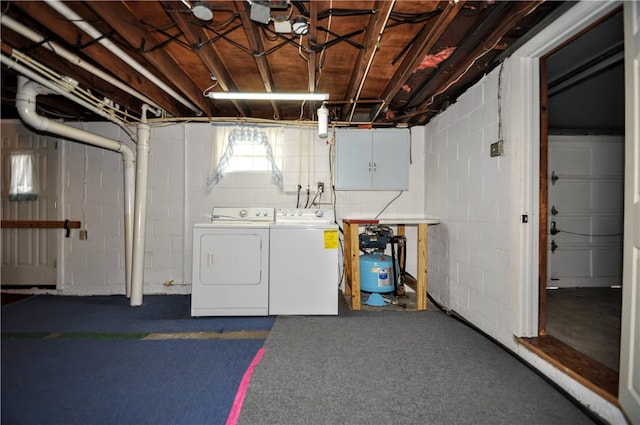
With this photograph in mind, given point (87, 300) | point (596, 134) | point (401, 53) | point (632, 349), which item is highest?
point (401, 53)

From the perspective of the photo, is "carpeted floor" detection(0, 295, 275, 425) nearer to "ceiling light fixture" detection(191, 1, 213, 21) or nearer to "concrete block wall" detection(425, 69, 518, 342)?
"concrete block wall" detection(425, 69, 518, 342)

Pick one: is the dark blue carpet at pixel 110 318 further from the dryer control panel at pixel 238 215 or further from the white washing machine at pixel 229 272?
the dryer control panel at pixel 238 215

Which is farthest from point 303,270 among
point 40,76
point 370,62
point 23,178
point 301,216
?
point 23,178

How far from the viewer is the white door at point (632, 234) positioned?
1266 mm

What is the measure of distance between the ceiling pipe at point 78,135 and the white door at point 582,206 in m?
5.43

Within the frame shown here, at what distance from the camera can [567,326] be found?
2.37 metres

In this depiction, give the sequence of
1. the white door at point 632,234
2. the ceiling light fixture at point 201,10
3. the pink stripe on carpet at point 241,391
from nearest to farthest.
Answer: the white door at point 632,234 → the pink stripe on carpet at point 241,391 → the ceiling light fixture at point 201,10

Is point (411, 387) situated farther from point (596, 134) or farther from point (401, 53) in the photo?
point (596, 134)

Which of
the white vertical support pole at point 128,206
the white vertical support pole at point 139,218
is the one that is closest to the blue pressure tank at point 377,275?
the white vertical support pole at point 139,218

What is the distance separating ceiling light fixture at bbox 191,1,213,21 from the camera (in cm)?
163

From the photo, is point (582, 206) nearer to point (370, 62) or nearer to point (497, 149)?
point (497, 149)

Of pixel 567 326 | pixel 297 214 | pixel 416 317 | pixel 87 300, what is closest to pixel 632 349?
pixel 567 326

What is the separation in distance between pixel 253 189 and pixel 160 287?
5.88 ft

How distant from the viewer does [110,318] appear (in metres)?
2.92
